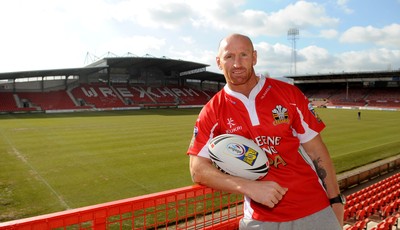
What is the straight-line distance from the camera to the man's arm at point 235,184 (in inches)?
81.5

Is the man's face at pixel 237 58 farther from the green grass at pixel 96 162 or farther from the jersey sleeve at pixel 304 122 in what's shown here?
the green grass at pixel 96 162

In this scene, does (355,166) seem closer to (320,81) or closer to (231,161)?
(231,161)

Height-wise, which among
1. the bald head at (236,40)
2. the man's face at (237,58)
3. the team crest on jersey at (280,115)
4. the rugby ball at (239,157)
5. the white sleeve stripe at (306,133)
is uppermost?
the bald head at (236,40)

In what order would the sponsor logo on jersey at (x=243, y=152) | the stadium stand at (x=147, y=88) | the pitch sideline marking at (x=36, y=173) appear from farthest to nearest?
1. the stadium stand at (x=147, y=88)
2. the pitch sideline marking at (x=36, y=173)
3. the sponsor logo on jersey at (x=243, y=152)

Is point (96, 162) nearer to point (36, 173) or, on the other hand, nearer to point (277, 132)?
point (36, 173)

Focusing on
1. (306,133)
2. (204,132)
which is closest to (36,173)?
(204,132)

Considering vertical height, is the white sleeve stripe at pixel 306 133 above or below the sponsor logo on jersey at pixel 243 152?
above

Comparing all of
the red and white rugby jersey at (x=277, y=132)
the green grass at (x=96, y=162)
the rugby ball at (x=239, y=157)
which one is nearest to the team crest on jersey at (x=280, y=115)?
the red and white rugby jersey at (x=277, y=132)

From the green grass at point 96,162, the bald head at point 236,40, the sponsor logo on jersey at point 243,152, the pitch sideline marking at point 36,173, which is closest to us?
the sponsor logo on jersey at point 243,152

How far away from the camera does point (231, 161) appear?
7.88 feet

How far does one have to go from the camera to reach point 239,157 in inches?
93.9

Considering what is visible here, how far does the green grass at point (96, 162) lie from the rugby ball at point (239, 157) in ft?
26.4

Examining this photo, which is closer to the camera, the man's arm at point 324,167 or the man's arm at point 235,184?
the man's arm at point 235,184

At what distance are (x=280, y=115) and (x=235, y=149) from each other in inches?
19.2
